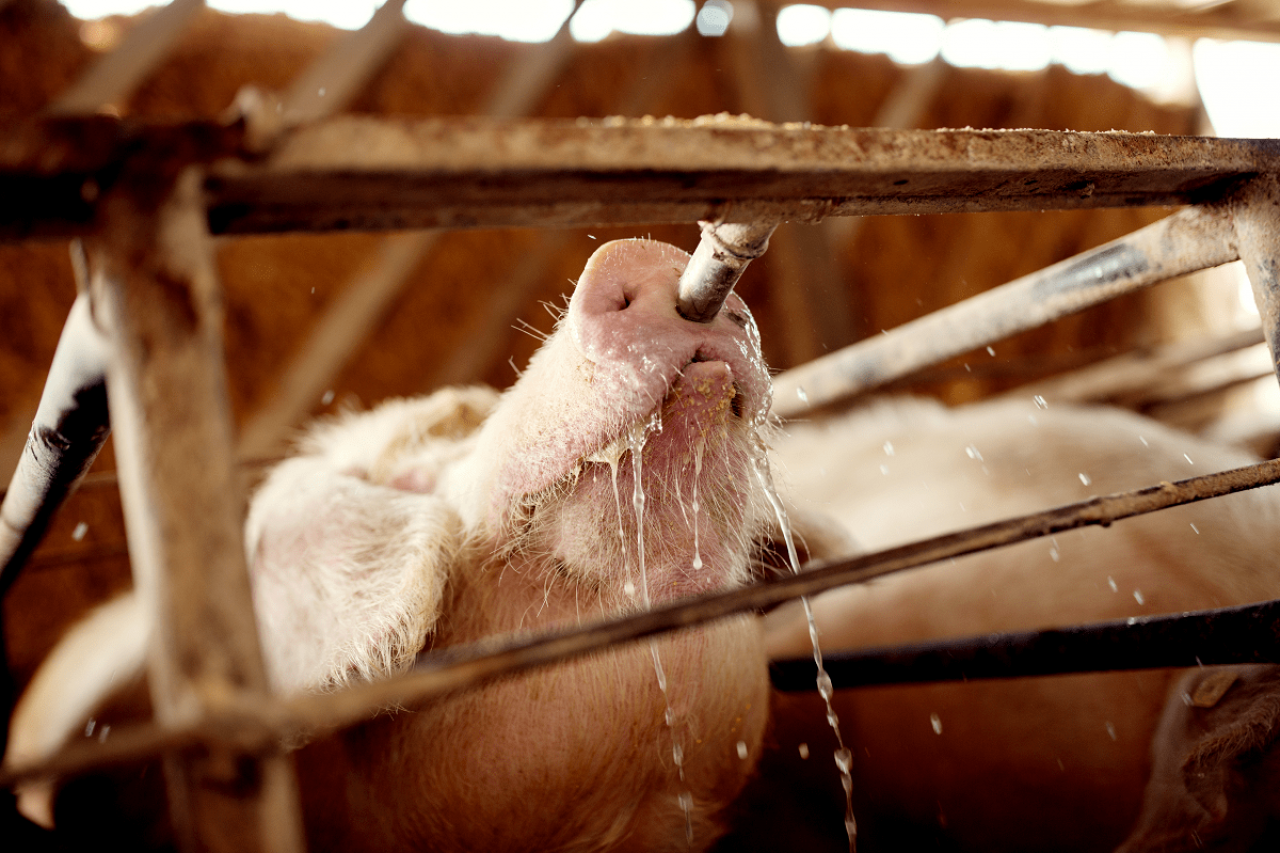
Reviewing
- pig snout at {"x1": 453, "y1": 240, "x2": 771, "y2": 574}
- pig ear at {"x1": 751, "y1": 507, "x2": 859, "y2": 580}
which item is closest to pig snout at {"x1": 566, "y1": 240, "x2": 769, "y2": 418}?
pig snout at {"x1": 453, "y1": 240, "x2": 771, "y2": 574}

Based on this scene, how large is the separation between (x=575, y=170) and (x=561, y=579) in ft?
1.68

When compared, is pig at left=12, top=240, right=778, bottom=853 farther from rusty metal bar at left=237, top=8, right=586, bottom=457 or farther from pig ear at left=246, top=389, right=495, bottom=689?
rusty metal bar at left=237, top=8, right=586, bottom=457

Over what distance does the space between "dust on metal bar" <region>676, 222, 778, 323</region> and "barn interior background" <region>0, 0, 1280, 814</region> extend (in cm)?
189

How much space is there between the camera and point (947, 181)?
25.1 inches

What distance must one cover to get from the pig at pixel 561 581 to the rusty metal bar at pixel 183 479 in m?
0.31

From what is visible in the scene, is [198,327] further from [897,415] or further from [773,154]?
[897,415]

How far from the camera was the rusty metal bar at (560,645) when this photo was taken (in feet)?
1.30

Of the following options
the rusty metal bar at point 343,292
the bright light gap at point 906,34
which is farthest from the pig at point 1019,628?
the bright light gap at point 906,34

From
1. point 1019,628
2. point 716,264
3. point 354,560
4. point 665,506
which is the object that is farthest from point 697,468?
point 1019,628

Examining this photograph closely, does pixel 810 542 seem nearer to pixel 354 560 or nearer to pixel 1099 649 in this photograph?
pixel 1099 649

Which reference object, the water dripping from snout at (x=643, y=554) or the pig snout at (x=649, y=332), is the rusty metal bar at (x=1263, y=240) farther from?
the water dripping from snout at (x=643, y=554)

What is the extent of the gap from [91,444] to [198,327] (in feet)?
1.14

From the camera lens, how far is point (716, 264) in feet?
2.22

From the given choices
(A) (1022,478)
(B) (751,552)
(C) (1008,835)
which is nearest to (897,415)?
(A) (1022,478)
